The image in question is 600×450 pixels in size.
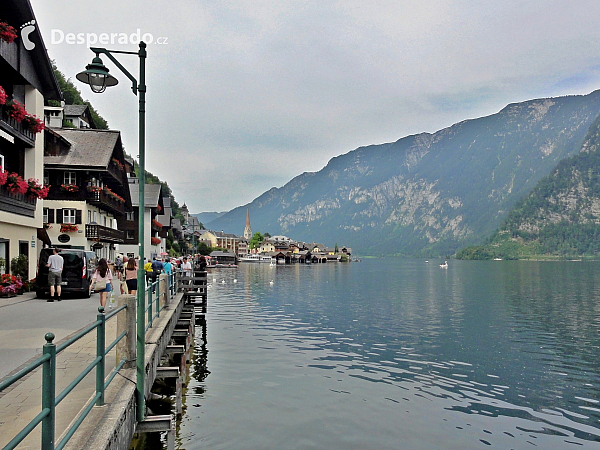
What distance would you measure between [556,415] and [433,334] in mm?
13477

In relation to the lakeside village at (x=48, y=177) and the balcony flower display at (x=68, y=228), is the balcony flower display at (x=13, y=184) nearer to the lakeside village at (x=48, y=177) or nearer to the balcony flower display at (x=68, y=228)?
the lakeside village at (x=48, y=177)

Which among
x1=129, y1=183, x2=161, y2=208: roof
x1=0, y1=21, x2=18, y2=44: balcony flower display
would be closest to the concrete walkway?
x1=0, y1=21, x2=18, y2=44: balcony flower display

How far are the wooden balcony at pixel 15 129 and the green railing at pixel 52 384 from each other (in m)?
19.6

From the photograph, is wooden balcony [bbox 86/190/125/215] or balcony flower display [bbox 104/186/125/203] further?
balcony flower display [bbox 104/186/125/203]

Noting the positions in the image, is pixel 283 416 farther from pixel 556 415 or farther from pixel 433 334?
pixel 433 334

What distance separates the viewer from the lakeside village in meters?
24.0

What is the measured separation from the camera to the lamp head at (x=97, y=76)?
29.0 ft

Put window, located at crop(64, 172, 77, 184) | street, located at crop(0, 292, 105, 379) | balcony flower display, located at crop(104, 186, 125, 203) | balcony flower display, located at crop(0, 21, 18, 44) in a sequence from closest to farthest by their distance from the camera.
→ street, located at crop(0, 292, 105, 379) < balcony flower display, located at crop(0, 21, 18, 44) < window, located at crop(64, 172, 77, 184) < balcony flower display, located at crop(104, 186, 125, 203)

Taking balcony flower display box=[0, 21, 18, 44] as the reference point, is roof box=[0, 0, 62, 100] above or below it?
above

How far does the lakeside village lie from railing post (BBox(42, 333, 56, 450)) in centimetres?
1874

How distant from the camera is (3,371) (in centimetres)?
917

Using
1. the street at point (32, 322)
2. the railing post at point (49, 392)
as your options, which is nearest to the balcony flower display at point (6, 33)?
the street at point (32, 322)

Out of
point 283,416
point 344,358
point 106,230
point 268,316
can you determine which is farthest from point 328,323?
point 106,230

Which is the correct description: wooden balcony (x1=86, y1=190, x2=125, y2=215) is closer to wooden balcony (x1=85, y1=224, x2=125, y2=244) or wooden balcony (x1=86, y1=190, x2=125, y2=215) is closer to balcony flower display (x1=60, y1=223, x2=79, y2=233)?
wooden balcony (x1=85, y1=224, x2=125, y2=244)
